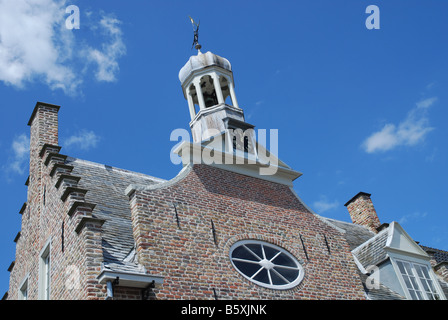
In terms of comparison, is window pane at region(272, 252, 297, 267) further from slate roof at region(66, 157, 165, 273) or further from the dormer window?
the dormer window

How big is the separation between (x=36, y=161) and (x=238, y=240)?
6.29 metres

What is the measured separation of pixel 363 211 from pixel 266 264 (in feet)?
32.5

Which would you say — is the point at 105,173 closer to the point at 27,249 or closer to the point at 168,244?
the point at 27,249

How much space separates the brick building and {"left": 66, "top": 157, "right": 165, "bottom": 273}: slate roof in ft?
0.12

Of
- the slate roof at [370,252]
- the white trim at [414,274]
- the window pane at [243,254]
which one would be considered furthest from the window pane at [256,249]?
the white trim at [414,274]

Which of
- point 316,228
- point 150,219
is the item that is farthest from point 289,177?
point 150,219

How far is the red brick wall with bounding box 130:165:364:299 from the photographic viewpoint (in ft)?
33.4

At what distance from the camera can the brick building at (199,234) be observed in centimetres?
995

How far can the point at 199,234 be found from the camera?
438 inches

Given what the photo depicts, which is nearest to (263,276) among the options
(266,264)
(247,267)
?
(266,264)

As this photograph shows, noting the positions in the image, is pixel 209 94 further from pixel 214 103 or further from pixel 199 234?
pixel 199 234

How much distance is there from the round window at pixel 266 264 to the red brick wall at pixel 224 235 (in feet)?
0.53

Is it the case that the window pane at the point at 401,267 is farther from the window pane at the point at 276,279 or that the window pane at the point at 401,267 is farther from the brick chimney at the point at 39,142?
the brick chimney at the point at 39,142
